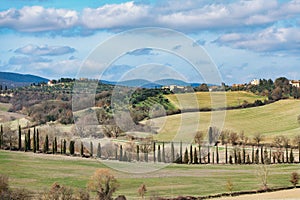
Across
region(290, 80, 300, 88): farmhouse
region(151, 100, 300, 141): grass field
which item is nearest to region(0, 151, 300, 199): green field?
region(151, 100, 300, 141): grass field

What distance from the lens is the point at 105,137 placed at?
65188mm

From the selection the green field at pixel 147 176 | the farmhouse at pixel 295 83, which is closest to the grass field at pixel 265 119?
the green field at pixel 147 176

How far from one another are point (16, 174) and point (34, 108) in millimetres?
64745

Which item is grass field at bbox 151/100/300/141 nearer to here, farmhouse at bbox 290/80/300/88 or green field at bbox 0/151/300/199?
green field at bbox 0/151/300/199

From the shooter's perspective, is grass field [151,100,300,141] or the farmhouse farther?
the farmhouse

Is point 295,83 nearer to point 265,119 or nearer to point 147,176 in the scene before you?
point 265,119

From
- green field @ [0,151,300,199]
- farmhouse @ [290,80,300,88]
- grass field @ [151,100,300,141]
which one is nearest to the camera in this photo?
green field @ [0,151,300,199]

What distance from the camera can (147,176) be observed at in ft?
184

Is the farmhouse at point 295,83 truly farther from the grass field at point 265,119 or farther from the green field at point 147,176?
the green field at point 147,176

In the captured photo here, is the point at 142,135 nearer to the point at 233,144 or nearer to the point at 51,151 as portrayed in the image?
the point at 51,151

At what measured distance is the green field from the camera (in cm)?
4872

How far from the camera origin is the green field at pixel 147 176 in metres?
48.7

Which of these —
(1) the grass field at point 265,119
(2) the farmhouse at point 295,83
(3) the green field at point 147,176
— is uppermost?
(2) the farmhouse at point 295,83

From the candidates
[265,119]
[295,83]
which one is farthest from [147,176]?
[295,83]
